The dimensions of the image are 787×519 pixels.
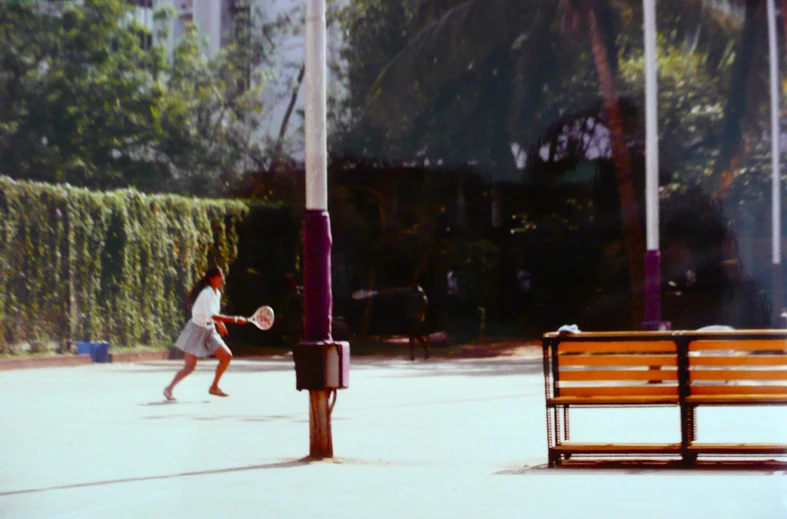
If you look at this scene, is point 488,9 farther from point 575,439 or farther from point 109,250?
point 575,439

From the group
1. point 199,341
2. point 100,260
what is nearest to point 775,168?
point 100,260

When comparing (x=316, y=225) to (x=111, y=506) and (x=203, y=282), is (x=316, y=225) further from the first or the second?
(x=203, y=282)

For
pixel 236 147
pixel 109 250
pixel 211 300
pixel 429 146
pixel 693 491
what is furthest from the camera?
pixel 236 147

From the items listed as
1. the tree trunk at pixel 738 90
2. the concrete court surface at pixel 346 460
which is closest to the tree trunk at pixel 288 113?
the tree trunk at pixel 738 90

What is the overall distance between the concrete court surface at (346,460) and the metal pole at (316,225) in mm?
329

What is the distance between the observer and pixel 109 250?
2831 cm

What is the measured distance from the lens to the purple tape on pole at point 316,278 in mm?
10875

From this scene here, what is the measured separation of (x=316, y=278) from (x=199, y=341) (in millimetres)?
7068

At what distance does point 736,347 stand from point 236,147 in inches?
1461

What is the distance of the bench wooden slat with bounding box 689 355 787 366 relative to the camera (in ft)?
32.5

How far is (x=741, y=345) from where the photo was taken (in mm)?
10078

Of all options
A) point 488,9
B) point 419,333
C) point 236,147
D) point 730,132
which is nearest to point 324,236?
point 419,333

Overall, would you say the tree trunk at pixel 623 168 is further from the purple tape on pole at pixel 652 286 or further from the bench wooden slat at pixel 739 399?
the bench wooden slat at pixel 739 399

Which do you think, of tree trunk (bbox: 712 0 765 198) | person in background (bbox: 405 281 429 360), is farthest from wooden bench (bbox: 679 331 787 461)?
tree trunk (bbox: 712 0 765 198)
